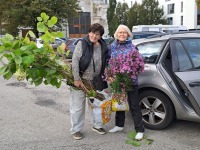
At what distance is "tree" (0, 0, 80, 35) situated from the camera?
24078 mm

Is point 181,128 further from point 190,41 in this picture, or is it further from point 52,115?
point 52,115

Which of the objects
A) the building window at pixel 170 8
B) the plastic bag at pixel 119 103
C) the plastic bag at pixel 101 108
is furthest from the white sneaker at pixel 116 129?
the building window at pixel 170 8

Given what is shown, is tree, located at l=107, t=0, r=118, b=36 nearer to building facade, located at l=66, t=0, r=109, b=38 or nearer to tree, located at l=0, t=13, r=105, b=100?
building facade, located at l=66, t=0, r=109, b=38

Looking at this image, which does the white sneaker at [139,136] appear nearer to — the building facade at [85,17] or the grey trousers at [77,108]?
the grey trousers at [77,108]

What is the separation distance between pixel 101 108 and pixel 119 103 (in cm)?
27

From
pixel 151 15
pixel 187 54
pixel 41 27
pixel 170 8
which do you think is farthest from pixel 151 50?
pixel 170 8

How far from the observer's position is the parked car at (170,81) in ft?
12.9

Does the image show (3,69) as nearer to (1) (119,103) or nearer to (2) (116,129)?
(1) (119,103)

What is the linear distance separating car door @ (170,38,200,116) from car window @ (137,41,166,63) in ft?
0.72

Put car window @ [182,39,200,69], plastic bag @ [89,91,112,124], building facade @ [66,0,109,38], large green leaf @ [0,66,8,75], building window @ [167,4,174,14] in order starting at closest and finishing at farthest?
large green leaf @ [0,66,8,75]
car window @ [182,39,200,69]
plastic bag @ [89,91,112,124]
building facade @ [66,0,109,38]
building window @ [167,4,174,14]

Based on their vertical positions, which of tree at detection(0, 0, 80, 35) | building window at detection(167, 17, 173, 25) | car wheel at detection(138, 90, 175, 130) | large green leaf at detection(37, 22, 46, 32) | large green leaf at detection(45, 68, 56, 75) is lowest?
car wheel at detection(138, 90, 175, 130)

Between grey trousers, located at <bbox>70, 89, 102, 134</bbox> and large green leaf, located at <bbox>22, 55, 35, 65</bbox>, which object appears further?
grey trousers, located at <bbox>70, 89, 102, 134</bbox>

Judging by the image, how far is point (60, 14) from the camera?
2600 centimetres

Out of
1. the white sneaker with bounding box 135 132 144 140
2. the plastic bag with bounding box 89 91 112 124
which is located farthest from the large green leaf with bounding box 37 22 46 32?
the white sneaker with bounding box 135 132 144 140
